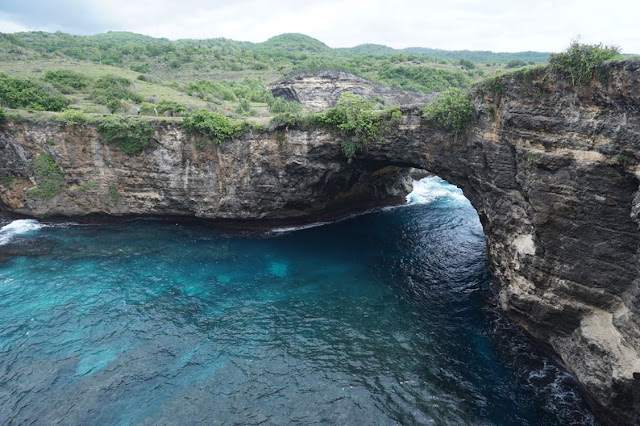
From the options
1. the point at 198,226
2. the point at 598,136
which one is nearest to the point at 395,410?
the point at 598,136

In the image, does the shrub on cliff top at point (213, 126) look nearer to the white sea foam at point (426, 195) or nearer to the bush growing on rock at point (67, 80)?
the white sea foam at point (426, 195)

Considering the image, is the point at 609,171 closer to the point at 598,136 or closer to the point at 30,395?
the point at 598,136

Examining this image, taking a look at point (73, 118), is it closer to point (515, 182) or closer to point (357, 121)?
point (357, 121)

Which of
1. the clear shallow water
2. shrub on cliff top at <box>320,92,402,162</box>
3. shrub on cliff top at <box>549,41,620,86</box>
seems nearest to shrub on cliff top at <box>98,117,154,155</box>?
the clear shallow water

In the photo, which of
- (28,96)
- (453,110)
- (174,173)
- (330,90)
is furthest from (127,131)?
(330,90)

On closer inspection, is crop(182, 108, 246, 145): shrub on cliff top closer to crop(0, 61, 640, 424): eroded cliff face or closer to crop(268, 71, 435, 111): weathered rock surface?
crop(0, 61, 640, 424): eroded cliff face

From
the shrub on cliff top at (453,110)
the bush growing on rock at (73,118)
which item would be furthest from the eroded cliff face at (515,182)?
the bush growing on rock at (73,118)
